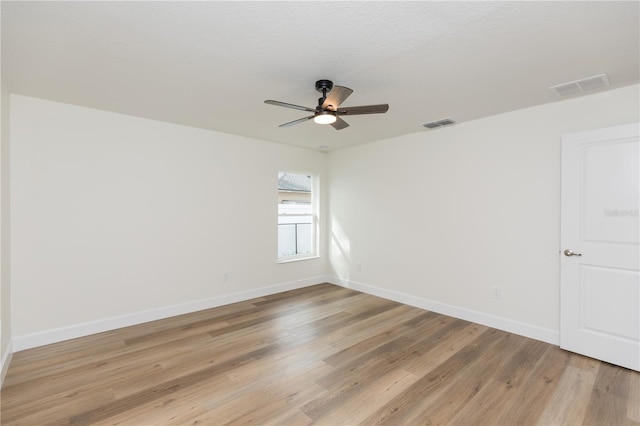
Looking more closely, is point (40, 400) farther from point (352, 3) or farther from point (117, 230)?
point (352, 3)

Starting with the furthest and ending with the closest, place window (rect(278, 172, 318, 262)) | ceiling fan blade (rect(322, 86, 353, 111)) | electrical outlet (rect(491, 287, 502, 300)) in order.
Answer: window (rect(278, 172, 318, 262)) < electrical outlet (rect(491, 287, 502, 300)) < ceiling fan blade (rect(322, 86, 353, 111))

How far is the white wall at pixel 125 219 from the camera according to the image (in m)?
3.13

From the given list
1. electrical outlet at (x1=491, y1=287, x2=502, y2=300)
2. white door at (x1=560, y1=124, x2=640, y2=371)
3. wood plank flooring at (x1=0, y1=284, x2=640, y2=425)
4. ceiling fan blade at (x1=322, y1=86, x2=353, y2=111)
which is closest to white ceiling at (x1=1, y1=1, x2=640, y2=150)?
ceiling fan blade at (x1=322, y1=86, x2=353, y2=111)

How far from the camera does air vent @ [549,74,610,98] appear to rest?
2627 mm

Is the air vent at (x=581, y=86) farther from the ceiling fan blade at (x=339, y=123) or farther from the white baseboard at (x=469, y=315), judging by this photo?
the white baseboard at (x=469, y=315)

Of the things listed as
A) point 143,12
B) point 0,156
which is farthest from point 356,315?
point 0,156

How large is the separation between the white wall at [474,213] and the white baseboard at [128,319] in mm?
1828

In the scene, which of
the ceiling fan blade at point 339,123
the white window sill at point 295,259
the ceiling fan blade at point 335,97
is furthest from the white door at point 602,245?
the white window sill at point 295,259

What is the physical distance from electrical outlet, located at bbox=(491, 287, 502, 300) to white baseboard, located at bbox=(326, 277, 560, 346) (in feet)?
0.78

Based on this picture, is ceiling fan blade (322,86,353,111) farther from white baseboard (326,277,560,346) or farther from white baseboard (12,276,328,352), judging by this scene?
white baseboard (12,276,328,352)

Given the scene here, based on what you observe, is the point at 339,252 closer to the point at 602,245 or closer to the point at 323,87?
the point at 323,87

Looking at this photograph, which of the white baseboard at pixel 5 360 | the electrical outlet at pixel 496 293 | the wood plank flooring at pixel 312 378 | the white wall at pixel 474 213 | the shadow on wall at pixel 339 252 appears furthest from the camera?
the shadow on wall at pixel 339 252

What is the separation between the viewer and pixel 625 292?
108 inches

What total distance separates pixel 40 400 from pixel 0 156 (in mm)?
2029
